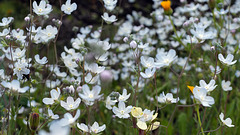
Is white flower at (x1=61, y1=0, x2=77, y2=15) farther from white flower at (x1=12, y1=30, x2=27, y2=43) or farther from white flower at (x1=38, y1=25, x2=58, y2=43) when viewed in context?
white flower at (x1=12, y1=30, x2=27, y2=43)

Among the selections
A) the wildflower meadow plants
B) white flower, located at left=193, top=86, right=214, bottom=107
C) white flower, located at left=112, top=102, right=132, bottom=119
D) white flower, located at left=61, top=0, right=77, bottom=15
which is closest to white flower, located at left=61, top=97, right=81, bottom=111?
the wildflower meadow plants

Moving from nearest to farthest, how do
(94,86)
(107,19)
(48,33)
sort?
(94,86) → (48,33) → (107,19)

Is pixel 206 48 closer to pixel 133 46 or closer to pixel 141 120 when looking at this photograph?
pixel 133 46

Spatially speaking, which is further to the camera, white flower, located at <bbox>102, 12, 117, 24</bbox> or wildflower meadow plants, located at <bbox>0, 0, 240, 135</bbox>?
white flower, located at <bbox>102, 12, 117, 24</bbox>

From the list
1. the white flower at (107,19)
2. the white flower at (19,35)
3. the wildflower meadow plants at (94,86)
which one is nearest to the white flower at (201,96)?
the wildflower meadow plants at (94,86)

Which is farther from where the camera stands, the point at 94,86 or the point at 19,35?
the point at 19,35

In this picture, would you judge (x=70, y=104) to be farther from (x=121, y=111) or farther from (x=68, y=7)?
(x=68, y=7)

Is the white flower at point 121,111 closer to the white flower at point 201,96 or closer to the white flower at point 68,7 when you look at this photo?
the white flower at point 201,96

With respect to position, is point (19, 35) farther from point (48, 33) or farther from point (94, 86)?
point (94, 86)

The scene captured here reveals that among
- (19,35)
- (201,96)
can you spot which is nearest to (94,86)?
(201,96)

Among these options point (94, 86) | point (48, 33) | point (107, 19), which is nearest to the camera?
point (94, 86)

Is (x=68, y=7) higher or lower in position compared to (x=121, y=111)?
higher

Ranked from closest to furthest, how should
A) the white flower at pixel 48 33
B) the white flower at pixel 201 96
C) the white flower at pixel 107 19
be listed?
1. the white flower at pixel 201 96
2. the white flower at pixel 48 33
3. the white flower at pixel 107 19

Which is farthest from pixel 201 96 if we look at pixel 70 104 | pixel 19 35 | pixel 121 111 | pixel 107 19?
pixel 19 35
